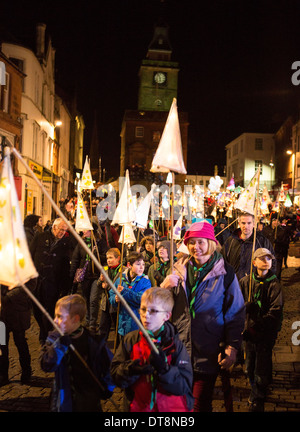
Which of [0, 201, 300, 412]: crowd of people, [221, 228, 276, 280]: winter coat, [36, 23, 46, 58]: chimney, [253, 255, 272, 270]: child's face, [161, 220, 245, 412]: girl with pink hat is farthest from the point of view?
[36, 23, 46, 58]: chimney

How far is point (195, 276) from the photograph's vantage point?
3908mm

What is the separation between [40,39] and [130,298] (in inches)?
1153

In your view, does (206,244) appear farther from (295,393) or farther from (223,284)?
(295,393)

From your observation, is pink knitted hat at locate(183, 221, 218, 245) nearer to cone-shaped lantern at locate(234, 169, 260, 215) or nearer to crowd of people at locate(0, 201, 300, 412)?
crowd of people at locate(0, 201, 300, 412)

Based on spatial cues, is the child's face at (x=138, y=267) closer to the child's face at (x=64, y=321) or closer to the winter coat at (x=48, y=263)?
the winter coat at (x=48, y=263)

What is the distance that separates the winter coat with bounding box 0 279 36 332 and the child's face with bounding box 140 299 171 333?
9.25ft

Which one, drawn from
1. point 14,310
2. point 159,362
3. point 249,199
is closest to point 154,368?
point 159,362

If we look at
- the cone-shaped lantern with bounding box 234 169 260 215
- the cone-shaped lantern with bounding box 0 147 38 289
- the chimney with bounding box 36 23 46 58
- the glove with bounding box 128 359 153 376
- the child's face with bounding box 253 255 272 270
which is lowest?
the glove with bounding box 128 359 153 376

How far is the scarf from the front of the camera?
12.5 ft

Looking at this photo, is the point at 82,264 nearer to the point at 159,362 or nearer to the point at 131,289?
the point at 131,289

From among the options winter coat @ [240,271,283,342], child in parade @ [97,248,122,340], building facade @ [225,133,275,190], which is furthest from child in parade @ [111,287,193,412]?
building facade @ [225,133,275,190]

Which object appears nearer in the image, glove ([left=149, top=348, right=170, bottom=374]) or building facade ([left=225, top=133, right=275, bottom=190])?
glove ([left=149, top=348, right=170, bottom=374])

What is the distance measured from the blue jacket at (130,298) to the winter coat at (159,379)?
2.07m

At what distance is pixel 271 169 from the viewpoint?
193 feet
